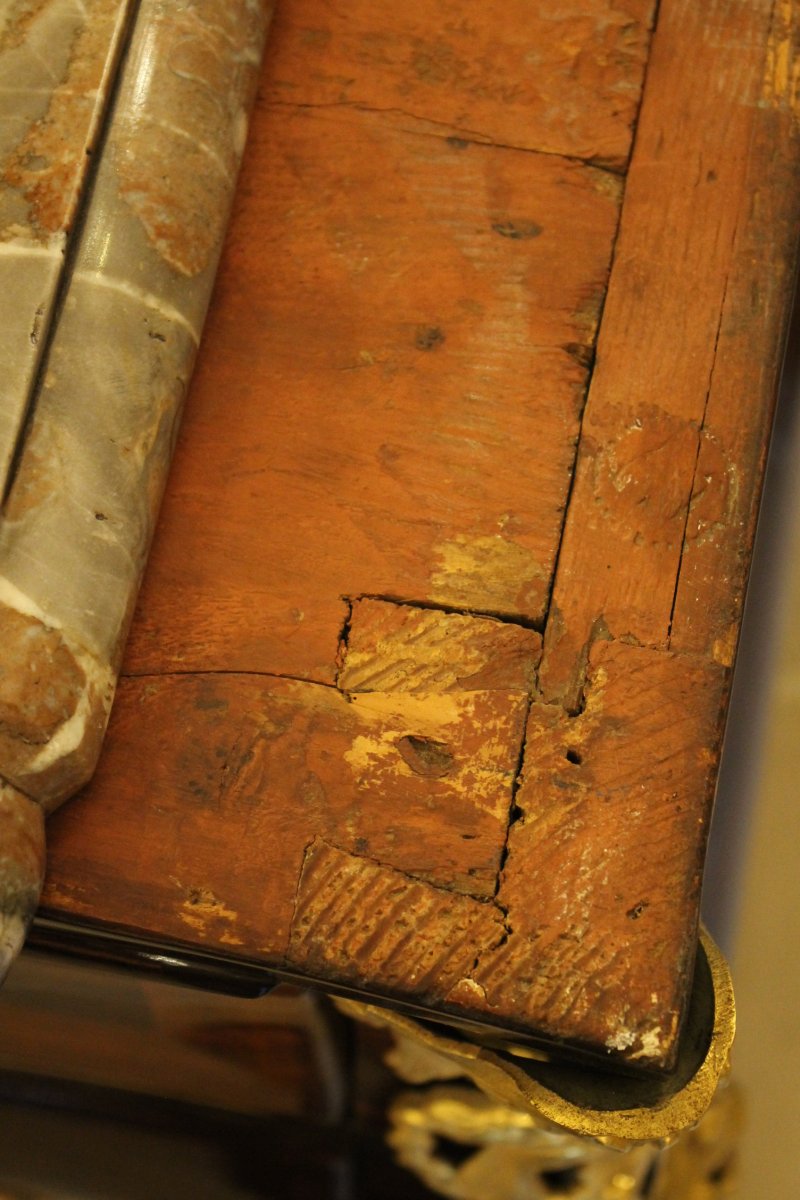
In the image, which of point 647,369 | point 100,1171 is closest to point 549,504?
point 647,369

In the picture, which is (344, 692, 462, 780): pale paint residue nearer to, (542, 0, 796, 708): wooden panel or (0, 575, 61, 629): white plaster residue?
(542, 0, 796, 708): wooden panel

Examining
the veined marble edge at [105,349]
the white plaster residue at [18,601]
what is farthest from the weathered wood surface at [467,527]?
the white plaster residue at [18,601]

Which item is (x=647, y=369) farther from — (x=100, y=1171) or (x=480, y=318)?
(x=100, y=1171)

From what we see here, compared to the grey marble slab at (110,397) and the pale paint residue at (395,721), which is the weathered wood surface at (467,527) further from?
the grey marble slab at (110,397)

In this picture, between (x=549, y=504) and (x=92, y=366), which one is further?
(x=549, y=504)

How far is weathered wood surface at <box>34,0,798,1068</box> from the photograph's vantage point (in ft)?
5.79

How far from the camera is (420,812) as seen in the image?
180 cm

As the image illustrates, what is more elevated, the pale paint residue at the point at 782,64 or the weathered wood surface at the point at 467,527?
the pale paint residue at the point at 782,64

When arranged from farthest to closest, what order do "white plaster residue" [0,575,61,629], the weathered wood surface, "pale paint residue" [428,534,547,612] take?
"pale paint residue" [428,534,547,612] → the weathered wood surface → "white plaster residue" [0,575,61,629]

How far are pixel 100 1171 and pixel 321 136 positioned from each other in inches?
89.7

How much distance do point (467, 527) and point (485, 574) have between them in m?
0.09

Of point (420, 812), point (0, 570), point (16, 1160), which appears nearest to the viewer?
point (0, 570)

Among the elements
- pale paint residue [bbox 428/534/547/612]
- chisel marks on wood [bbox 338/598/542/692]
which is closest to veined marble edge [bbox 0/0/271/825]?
chisel marks on wood [bbox 338/598/542/692]

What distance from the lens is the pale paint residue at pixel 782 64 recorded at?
208 centimetres
